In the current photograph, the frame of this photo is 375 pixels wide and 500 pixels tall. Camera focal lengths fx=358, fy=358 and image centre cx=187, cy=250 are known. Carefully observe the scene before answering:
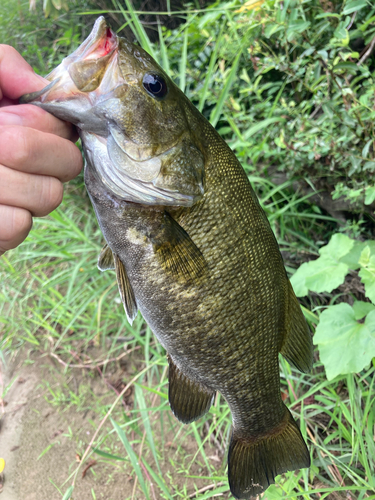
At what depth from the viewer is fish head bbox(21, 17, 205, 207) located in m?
0.76

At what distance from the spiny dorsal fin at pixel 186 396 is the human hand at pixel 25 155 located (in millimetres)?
576

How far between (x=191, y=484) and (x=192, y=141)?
1.67 metres

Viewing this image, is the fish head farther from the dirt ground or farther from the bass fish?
the dirt ground

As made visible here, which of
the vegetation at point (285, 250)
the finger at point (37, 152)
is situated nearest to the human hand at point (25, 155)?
the finger at point (37, 152)

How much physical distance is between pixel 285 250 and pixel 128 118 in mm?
1285

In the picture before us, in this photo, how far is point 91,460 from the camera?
1.97 m

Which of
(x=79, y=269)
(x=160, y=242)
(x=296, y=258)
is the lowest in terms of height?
(x=79, y=269)

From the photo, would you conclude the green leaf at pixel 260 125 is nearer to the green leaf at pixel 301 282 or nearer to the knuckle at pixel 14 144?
the green leaf at pixel 301 282

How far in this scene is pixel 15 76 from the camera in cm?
88

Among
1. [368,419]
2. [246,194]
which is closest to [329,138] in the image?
[246,194]

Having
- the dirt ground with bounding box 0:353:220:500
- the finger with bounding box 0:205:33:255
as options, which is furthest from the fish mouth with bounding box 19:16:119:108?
the dirt ground with bounding box 0:353:220:500

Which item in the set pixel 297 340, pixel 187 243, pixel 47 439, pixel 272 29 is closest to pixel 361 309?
pixel 297 340

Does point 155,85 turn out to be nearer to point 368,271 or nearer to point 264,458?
point 368,271

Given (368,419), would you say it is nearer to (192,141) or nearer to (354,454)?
(354,454)
